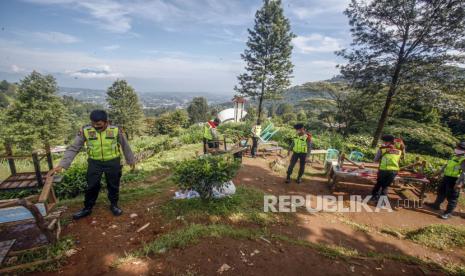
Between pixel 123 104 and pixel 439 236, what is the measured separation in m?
42.1

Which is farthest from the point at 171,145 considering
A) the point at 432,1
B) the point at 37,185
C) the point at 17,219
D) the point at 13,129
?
the point at 13,129

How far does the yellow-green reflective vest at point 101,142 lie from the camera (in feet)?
12.3

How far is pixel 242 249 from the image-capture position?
3.31 meters

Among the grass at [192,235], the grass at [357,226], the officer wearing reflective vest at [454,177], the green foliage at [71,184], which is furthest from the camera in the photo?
the green foliage at [71,184]

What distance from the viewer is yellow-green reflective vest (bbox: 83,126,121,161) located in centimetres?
376

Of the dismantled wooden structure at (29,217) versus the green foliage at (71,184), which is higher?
the dismantled wooden structure at (29,217)

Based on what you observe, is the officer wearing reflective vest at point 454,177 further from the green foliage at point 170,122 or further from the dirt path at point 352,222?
the green foliage at point 170,122

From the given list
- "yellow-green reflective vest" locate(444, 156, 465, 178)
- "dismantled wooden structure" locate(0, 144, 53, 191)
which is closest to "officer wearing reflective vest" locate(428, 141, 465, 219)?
"yellow-green reflective vest" locate(444, 156, 465, 178)

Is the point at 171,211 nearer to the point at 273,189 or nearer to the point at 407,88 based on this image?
the point at 273,189

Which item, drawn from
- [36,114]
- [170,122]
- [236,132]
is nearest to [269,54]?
[236,132]

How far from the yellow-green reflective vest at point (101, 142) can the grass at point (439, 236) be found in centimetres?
622

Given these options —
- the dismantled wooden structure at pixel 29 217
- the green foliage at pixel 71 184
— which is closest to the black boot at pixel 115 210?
the dismantled wooden structure at pixel 29 217

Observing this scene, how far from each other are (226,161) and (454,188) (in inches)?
228

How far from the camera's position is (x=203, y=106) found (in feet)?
234
